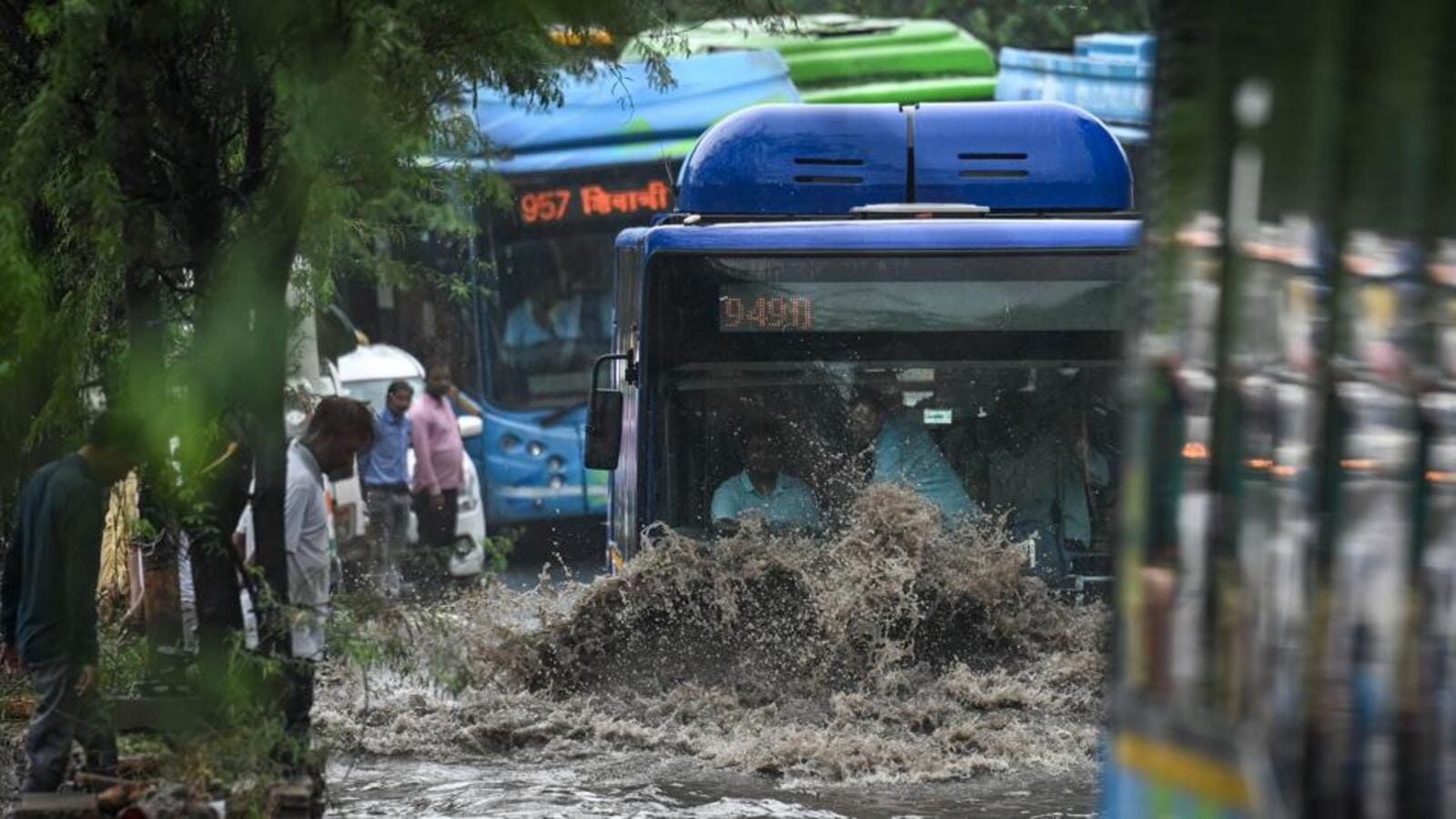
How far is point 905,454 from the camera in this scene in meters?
10.9

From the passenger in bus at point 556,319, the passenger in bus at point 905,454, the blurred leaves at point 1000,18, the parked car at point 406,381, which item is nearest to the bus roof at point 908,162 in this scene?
the passenger in bus at point 905,454

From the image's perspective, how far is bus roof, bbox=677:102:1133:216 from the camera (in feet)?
39.3

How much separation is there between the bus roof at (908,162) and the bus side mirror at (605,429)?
1043 millimetres

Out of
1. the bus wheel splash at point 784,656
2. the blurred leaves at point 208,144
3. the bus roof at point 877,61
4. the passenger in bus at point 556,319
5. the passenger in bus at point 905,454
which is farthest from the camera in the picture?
the bus roof at point 877,61

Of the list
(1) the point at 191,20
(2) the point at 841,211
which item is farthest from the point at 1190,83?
(2) the point at 841,211

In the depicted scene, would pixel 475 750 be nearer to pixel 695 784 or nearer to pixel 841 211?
pixel 695 784

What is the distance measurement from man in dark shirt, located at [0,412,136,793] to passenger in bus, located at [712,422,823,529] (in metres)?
3.33

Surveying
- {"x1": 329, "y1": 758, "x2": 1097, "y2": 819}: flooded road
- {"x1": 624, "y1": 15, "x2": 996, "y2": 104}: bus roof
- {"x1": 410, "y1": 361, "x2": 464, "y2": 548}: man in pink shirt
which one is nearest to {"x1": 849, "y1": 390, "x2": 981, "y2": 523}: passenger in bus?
{"x1": 329, "y1": 758, "x2": 1097, "y2": 819}: flooded road

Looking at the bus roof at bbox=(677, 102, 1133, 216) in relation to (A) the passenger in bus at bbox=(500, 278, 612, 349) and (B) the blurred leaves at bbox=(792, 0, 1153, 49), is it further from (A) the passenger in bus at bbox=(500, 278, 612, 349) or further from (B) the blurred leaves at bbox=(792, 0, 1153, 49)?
(B) the blurred leaves at bbox=(792, 0, 1153, 49)

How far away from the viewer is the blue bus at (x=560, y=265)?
20750 mm

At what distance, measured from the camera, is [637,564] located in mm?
10609

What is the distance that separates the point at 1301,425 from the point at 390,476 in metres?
15.2

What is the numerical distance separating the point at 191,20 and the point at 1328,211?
3.26m

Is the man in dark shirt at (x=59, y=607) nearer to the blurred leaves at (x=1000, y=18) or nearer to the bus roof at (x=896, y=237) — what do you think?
the bus roof at (x=896, y=237)
